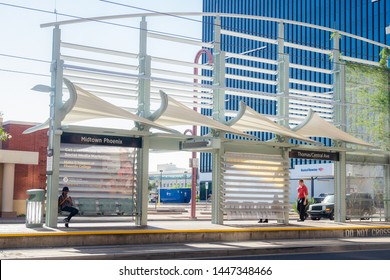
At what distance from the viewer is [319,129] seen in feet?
82.7

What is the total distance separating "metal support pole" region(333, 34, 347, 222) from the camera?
26578mm

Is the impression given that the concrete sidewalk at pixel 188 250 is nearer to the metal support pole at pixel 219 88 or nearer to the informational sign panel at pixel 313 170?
the metal support pole at pixel 219 88

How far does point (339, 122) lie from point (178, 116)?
355 inches

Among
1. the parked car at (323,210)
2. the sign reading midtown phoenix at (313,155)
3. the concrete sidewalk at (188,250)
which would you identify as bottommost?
the concrete sidewalk at (188,250)

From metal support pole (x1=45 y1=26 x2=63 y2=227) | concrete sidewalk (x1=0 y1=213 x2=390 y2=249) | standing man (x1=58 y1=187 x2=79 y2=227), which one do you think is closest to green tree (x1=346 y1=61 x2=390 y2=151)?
concrete sidewalk (x1=0 y1=213 x2=390 y2=249)

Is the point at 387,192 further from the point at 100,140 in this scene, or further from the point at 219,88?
the point at 100,140

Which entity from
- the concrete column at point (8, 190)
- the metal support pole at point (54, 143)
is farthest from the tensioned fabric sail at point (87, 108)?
the concrete column at point (8, 190)

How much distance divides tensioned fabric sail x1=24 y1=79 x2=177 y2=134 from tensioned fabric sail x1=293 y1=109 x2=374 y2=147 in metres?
7.45

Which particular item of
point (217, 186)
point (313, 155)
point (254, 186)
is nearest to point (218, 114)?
point (217, 186)

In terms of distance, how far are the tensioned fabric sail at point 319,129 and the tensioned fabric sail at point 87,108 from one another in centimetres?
745

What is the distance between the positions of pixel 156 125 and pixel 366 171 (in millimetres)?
11823

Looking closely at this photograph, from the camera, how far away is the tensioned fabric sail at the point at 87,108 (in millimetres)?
18812
